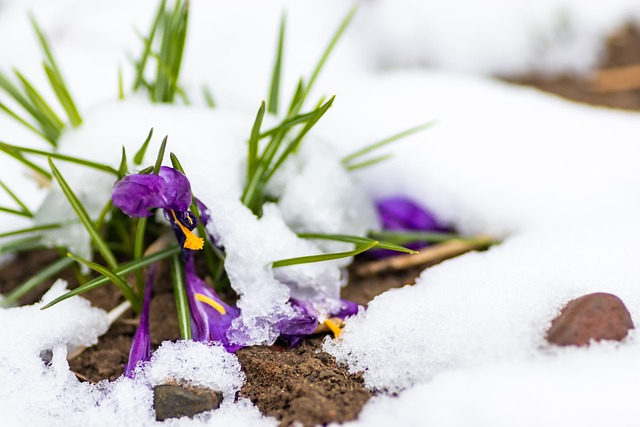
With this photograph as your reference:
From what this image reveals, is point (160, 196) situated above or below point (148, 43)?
below

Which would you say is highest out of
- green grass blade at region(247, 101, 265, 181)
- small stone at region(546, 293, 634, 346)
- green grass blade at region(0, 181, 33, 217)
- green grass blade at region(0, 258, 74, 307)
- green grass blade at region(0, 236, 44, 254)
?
green grass blade at region(247, 101, 265, 181)

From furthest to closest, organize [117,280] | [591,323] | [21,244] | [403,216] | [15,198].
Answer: [403,216], [21,244], [15,198], [117,280], [591,323]

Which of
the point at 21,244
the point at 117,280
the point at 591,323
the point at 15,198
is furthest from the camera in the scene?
the point at 21,244

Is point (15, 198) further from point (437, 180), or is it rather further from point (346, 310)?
point (437, 180)

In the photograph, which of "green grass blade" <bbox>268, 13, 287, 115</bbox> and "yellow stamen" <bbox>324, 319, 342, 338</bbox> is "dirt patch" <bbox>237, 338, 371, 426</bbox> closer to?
"yellow stamen" <bbox>324, 319, 342, 338</bbox>

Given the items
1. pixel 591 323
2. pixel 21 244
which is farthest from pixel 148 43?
pixel 591 323

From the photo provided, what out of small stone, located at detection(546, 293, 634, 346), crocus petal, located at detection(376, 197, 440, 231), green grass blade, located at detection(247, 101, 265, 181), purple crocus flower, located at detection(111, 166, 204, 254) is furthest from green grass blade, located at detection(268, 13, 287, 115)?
small stone, located at detection(546, 293, 634, 346)

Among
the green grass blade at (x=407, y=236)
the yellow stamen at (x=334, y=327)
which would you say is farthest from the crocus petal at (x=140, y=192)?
the green grass blade at (x=407, y=236)
